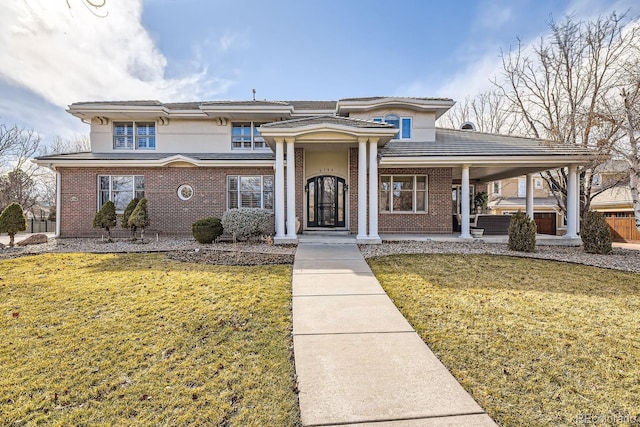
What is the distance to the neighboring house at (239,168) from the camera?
12.9 metres

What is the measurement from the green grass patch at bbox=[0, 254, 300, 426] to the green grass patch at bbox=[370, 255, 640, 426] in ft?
6.26

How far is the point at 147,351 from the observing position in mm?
3541

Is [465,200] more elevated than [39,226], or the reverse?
[465,200]

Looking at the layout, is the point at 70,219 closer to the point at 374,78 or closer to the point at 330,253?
the point at 330,253

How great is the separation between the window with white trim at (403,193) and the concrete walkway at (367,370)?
8.21 metres

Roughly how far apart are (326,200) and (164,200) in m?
6.85

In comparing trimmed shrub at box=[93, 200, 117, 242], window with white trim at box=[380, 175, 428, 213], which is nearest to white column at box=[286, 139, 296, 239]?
window with white trim at box=[380, 175, 428, 213]

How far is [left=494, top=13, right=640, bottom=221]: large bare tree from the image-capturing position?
45.0 ft

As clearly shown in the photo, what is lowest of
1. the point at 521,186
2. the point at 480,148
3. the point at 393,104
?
the point at 480,148

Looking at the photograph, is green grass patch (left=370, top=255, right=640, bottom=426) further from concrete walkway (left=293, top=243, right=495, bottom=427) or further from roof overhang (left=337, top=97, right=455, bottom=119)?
roof overhang (left=337, top=97, right=455, bottom=119)

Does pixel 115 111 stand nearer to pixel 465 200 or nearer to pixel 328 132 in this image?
pixel 328 132

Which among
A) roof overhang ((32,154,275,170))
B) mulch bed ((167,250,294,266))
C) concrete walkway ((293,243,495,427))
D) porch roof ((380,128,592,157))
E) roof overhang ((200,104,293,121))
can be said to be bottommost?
concrete walkway ((293,243,495,427))

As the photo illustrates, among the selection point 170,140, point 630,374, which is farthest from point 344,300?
point 170,140

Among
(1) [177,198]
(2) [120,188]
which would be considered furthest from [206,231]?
(2) [120,188]
